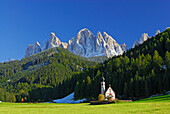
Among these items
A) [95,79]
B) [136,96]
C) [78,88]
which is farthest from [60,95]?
[136,96]

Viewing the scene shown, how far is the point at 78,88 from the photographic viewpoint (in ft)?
432

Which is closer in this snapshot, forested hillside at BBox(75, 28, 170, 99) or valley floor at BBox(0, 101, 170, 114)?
valley floor at BBox(0, 101, 170, 114)

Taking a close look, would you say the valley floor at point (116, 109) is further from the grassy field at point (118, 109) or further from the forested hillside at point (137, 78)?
the forested hillside at point (137, 78)

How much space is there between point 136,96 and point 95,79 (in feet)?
123

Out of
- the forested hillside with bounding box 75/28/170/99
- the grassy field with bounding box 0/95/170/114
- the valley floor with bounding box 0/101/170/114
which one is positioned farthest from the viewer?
the forested hillside with bounding box 75/28/170/99

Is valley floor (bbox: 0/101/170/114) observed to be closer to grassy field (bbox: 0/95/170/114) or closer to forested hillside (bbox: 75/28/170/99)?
grassy field (bbox: 0/95/170/114)

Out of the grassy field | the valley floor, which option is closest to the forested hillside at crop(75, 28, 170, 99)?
the grassy field

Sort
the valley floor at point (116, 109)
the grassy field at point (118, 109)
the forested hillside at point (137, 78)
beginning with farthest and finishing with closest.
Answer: the forested hillside at point (137, 78) → the grassy field at point (118, 109) → the valley floor at point (116, 109)

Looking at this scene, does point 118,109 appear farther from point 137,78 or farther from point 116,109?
point 137,78

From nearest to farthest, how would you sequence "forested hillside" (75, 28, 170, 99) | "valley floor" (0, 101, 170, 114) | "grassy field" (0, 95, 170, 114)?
"valley floor" (0, 101, 170, 114)
"grassy field" (0, 95, 170, 114)
"forested hillside" (75, 28, 170, 99)

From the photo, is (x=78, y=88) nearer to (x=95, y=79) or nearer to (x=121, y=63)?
(x=95, y=79)

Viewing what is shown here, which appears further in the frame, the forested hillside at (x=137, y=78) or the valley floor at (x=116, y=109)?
the forested hillside at (x=137, y=78)

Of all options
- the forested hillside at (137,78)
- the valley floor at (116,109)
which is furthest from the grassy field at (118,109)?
the forested hillside at (137,78)

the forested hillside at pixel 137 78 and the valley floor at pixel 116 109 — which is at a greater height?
the forested hillside at pixel 137 78
